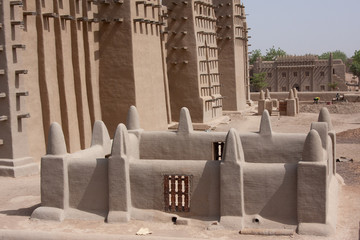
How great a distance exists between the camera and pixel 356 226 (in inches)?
490

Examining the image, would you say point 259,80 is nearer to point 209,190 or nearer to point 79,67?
point 79,67

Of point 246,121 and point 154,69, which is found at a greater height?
point 154,69

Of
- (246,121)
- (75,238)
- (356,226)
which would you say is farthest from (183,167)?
(246,121)

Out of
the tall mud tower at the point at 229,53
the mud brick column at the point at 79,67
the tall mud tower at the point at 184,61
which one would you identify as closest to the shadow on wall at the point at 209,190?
the mud brick column at the point at 79,67

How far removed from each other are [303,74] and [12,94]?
5090 centimetres

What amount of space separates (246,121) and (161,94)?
10.3m

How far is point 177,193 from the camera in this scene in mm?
12758

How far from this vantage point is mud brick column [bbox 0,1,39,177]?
1775 cm

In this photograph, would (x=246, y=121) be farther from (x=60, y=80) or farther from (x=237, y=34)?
(x=60, y=80)

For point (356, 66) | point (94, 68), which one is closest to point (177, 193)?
point (94, 68)

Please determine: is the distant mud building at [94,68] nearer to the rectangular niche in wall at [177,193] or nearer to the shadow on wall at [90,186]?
the shadow on wall at [90,186]

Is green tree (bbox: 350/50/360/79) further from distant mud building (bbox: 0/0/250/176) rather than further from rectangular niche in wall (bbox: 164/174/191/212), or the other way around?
rectangular niche in wall (bbox: 164/174/191/212)

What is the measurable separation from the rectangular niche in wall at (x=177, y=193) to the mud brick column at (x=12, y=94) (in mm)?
6800

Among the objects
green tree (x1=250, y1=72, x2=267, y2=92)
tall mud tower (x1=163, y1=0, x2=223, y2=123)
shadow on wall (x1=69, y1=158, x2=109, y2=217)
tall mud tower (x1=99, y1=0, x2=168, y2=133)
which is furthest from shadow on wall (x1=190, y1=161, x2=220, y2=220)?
green tree (x1=250, y1=72, x2=267, y2=92)
